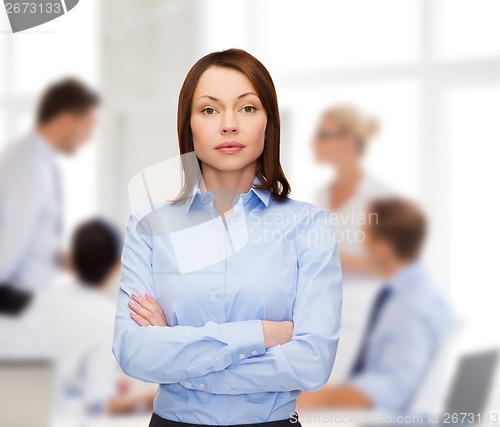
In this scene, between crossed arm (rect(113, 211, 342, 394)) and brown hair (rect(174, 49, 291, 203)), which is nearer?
crossed arm (rect(113, 211, 342, 394))

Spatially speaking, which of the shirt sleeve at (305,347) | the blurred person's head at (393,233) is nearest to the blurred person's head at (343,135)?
the blurred person's head at (393,233)

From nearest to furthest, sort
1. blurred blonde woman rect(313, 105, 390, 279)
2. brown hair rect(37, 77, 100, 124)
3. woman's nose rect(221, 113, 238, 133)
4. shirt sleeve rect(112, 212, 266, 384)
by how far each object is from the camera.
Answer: shirt sleeve rect(112, 212, 266, 384) → woman's nose rect(221, 113, 238, 133) → blurred blonde woman rect(313, 105, 390, 279) → brown hair rect(37, 77, 100, 124)

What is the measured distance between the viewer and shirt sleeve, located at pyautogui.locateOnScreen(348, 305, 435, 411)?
2.10 m

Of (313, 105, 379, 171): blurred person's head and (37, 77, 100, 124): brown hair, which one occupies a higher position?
(37, 77, 100, 124): brown hair

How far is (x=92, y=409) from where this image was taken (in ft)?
7.13

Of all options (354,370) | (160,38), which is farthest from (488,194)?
(160,38)

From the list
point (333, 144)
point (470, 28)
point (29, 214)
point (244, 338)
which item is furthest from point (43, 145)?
point (470, 28)

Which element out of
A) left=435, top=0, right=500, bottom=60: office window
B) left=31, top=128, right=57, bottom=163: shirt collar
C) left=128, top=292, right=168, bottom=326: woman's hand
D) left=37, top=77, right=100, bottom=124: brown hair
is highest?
left=435, top=0, right=500, bottom=60: office window

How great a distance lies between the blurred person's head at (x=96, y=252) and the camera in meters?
2.10

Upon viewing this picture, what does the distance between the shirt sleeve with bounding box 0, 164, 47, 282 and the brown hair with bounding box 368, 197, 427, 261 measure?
1027 millimetres

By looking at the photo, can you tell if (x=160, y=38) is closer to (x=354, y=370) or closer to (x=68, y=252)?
(x=68, y=252)

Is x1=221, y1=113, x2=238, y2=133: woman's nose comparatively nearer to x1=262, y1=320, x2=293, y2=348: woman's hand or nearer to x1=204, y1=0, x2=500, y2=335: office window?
x1=262, y1=320, x2=293, y2=348: woman's hand

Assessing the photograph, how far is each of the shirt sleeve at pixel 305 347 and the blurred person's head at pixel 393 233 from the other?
2.86ft

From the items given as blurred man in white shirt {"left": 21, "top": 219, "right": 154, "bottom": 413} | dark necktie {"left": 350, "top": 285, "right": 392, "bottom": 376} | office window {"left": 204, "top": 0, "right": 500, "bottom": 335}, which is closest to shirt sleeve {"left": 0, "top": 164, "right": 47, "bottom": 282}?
blurred man in white shirt {"left": 21, "top": 219, "right": 154, "bottom": 413}
